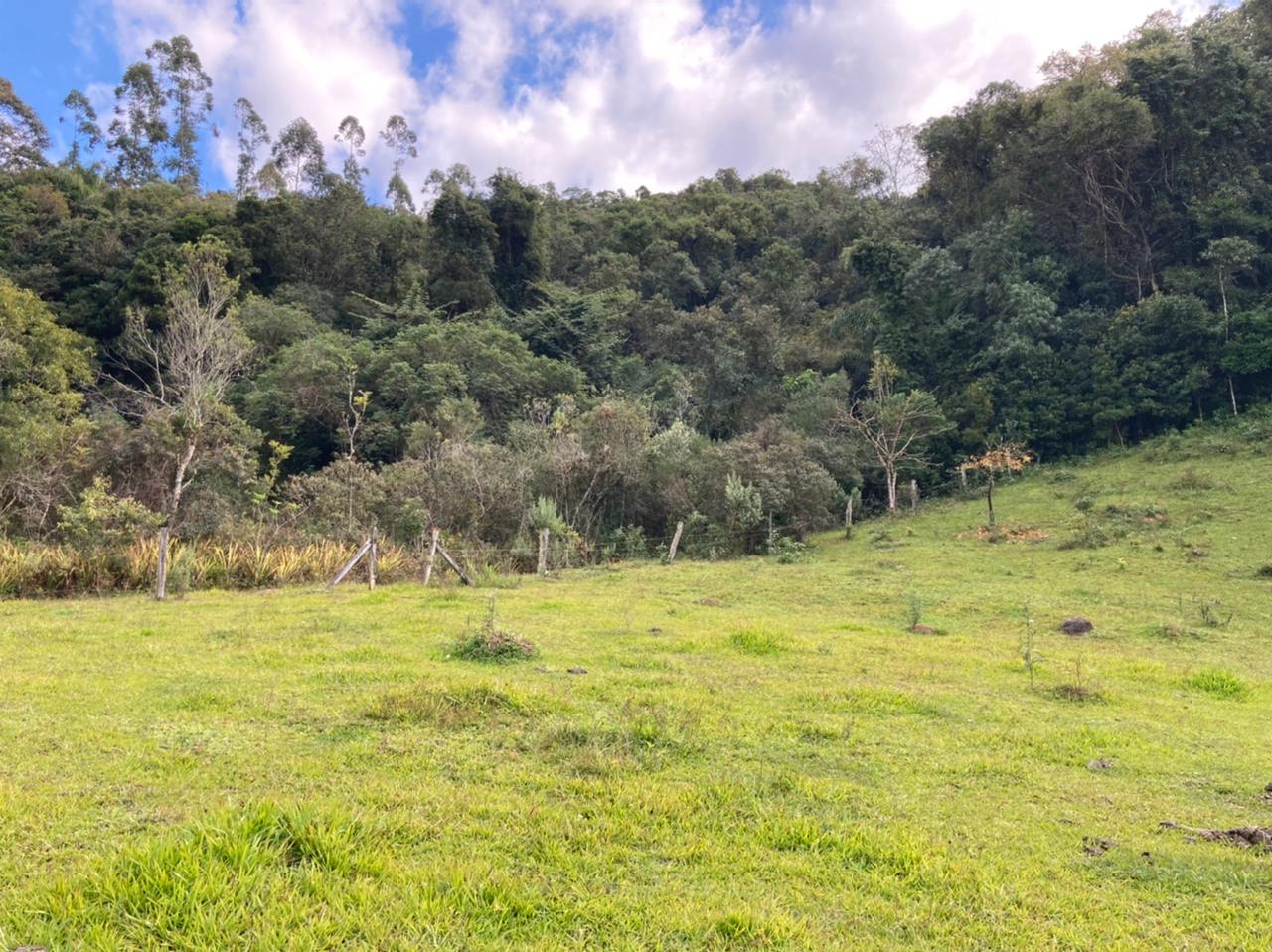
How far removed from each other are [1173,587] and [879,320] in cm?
2226

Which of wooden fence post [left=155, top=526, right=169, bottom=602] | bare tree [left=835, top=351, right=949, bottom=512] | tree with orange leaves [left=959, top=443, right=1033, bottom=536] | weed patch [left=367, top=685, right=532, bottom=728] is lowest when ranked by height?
weed patch [left=367, top=685, right=532, bottom=728]

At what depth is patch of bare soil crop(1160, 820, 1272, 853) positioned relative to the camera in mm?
4020

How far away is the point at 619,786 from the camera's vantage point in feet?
14.3

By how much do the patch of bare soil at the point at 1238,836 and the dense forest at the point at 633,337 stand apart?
55.0 feet

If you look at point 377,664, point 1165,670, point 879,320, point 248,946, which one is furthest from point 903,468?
point 248,946

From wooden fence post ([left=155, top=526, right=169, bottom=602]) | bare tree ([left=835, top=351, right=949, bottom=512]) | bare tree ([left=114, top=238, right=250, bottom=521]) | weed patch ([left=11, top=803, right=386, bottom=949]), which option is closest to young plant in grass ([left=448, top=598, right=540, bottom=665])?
weed patch ([left=11, top=803, right=386, bottom=949])

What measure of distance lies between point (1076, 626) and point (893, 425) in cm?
1778

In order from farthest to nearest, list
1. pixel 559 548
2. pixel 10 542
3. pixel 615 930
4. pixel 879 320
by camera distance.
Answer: pixel 879 320, pixel 559 548, pixel 10 542, pixel 615 930

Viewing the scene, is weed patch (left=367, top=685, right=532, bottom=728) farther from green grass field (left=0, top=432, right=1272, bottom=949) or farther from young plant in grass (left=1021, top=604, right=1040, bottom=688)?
young plant in grass (left=1021, top=604, right=1040, bottom=688)

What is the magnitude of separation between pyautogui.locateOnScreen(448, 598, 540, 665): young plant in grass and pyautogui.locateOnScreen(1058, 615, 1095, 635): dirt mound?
27.1ft

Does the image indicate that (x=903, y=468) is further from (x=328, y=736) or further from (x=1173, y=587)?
(x=328, y=736)

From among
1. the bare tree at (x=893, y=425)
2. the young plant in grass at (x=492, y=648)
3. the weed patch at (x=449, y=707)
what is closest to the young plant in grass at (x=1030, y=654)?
the young plant in grass at (x=492, y=648)

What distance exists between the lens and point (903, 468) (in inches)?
1153

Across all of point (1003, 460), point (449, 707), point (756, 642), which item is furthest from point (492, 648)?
point (1003, 460)
